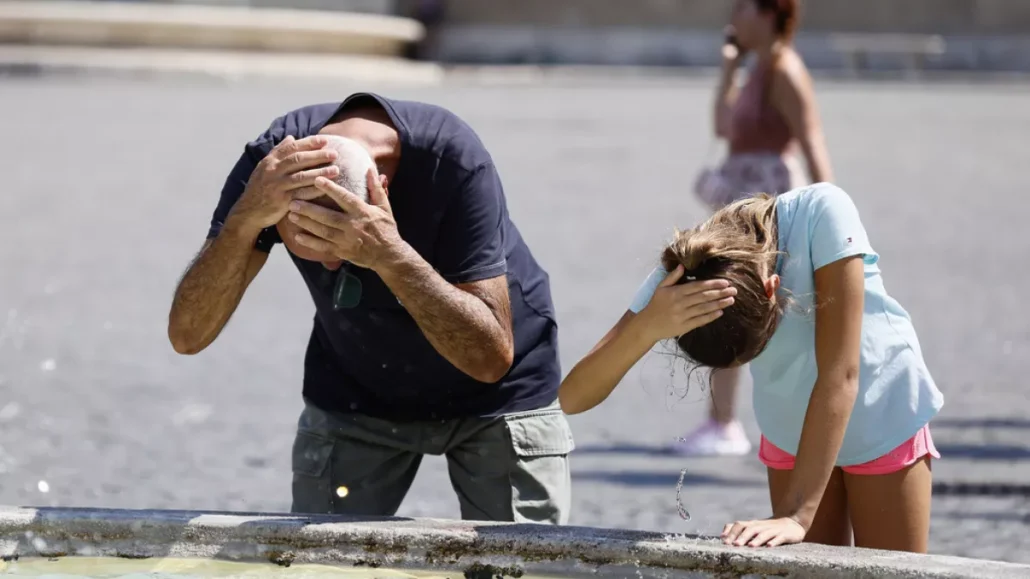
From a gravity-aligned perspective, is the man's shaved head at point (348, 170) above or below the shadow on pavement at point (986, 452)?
above

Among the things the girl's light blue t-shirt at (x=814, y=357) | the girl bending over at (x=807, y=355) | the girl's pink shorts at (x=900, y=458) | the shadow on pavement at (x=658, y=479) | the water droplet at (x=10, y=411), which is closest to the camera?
the girl bending over at (x=807, y=355)

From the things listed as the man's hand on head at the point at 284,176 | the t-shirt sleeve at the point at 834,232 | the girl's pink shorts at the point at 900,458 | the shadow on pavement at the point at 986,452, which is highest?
the man's hand on head at the point at 284,176

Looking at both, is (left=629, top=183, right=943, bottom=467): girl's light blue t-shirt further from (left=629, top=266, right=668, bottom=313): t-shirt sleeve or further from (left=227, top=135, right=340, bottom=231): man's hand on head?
(left=227, top=135, right=340, bottom=231): man's hand on head

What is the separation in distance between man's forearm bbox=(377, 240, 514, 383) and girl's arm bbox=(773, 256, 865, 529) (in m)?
0.66

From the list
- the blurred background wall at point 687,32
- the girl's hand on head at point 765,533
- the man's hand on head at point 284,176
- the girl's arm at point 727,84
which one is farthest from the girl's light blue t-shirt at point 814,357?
the blurred background wall at point 687,32

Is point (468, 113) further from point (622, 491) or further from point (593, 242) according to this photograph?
point (622, 491)

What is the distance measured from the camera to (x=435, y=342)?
3.18m

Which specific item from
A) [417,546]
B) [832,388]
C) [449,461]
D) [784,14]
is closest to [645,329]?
[832,388]

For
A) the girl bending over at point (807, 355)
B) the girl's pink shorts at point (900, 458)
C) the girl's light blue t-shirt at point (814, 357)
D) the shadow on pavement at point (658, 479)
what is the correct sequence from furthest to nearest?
the shadow on pavement at point (658, 479) → the girl's pink shorts at point (900, 458) → the girl's light blue t-shirt at point (814, 357) → the girl bending over at point (807, 355)

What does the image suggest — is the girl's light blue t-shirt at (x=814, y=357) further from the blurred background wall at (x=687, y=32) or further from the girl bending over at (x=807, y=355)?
the blurred background wall at (x=687, y=32)

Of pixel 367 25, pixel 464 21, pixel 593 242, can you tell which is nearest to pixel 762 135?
pixel 593 242

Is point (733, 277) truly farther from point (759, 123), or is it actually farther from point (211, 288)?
point (759, 123)

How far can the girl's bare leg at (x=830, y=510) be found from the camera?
325cm

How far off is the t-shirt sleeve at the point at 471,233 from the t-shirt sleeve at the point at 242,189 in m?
0.36
